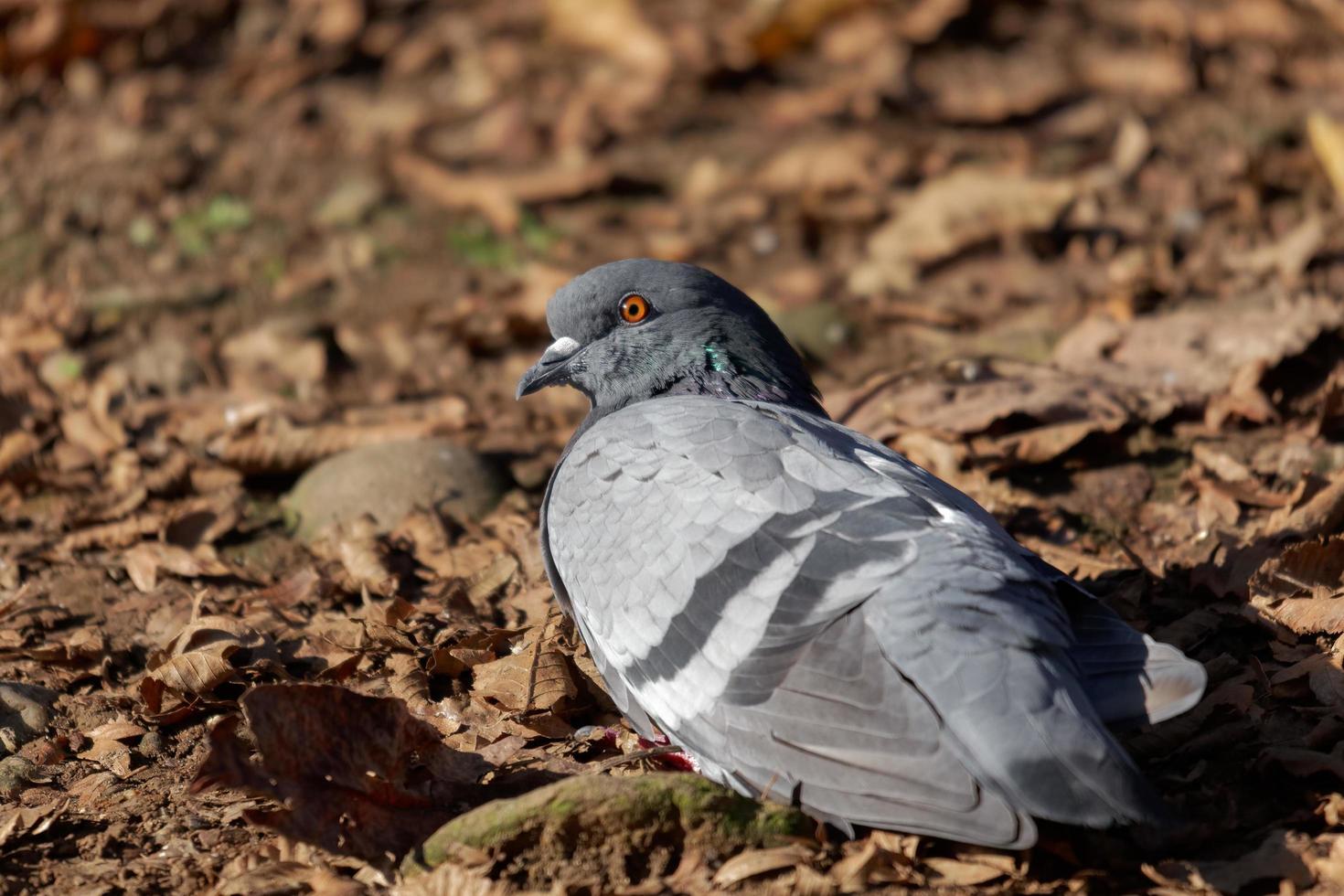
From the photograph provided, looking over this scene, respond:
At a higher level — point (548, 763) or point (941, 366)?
point (941, 366)

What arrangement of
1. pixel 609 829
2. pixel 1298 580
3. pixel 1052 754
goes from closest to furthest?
pixel 1052 754 < pixel 609 829 < pixel 1298 580

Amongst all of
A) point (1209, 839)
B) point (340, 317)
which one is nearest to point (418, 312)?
point (340, 317)

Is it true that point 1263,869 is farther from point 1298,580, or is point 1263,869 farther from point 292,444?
point 292,444

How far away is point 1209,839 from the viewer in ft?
11.3

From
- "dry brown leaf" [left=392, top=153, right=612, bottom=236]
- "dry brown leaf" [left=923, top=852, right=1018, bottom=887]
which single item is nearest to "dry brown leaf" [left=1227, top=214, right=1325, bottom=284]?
"dry brown leaf" [left=392, top=153, right=612, bottom=236]

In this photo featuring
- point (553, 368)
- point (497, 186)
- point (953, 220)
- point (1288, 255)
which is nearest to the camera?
point (553, 368)

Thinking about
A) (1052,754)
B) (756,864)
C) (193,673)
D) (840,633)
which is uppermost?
(840,633)

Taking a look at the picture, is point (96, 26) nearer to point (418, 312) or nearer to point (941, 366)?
point (418, 312)

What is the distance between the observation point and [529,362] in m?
7.18

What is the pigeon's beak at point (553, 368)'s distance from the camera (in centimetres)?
493

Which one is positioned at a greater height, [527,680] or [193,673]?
[193,673]

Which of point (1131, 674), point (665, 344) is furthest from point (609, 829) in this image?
point (665, 344)

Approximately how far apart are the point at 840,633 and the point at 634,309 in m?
1.91

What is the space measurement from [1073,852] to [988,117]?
6.93 meters
